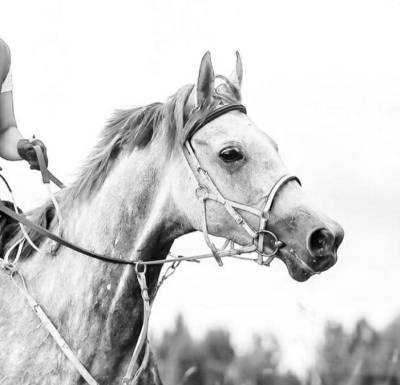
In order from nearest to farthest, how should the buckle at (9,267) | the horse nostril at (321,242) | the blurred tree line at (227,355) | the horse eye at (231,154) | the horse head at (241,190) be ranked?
1. the horse nostril at (321,242)
2. the horse head at (241,190)
3. the horse eye at (231,154)
4. the buckle at (9,267)
5. the blurred tree line at (227,355)

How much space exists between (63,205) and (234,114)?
156cm

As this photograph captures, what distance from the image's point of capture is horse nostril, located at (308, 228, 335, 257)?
6.23 metres

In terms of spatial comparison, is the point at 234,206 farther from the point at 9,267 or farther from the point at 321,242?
the point at 9,267

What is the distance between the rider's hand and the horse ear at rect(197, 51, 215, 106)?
1380 mm

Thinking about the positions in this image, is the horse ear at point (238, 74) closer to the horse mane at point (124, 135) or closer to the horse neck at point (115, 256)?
the horse mane at point (124, 135)

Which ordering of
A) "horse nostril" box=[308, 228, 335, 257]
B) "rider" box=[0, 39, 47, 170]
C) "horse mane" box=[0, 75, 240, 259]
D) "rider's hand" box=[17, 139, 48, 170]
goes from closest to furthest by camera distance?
"horse nostril" box=[308, 228, 335, 257] < "horse mane" box=[0, 75, 240, 259] < "rider's hand" box=[17, 139, 48, 170] < "rider" box=[0, 39, 47, 170]

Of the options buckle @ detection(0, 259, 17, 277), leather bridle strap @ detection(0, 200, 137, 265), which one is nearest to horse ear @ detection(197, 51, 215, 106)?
leather bridle strap @ detection(0, 200, 137, 265)

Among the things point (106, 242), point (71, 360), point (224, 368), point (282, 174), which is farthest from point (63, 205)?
point (224, 368)

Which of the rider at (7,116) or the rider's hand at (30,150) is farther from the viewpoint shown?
the rider at (7,116)

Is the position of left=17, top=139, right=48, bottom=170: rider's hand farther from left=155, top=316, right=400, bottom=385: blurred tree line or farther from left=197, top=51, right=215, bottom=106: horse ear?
left=155, top=316, right=400, bottom=385: blurred tree line

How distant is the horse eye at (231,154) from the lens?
259 inches

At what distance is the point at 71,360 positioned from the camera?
6.70m

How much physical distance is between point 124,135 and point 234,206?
1.14 m

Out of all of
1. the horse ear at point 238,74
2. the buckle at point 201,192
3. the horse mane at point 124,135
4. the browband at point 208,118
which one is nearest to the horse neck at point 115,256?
the horse mane at point 124,135
